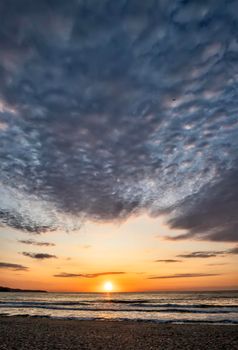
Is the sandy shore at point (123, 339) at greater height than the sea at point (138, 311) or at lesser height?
lesser

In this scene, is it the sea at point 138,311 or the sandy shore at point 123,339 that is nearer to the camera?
the sandy shore at point 123,339

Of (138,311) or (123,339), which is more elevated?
(138,311)

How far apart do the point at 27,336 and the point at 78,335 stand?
11.2ft

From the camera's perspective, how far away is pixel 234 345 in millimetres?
16203

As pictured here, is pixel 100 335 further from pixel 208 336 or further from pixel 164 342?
pixel 208 336

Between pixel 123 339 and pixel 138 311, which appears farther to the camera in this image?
pixel 138 311

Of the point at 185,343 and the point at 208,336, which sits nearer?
the point at 185,343

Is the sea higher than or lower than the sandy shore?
higher

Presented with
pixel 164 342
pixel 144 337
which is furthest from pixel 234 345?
pixel 144 337

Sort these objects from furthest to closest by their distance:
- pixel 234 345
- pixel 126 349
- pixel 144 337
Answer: pixel 144 337
pixel 234 345
pixel 126 349

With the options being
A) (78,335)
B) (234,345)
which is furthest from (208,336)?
(78,335)

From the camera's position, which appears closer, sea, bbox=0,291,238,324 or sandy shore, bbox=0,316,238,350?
sandy shore, bbox=0,316,238,350

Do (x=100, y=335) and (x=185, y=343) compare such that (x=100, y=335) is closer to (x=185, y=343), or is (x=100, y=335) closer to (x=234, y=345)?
(x=185, y=343)

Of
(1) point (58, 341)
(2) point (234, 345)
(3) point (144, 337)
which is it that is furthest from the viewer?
(3) point (144, 337)
